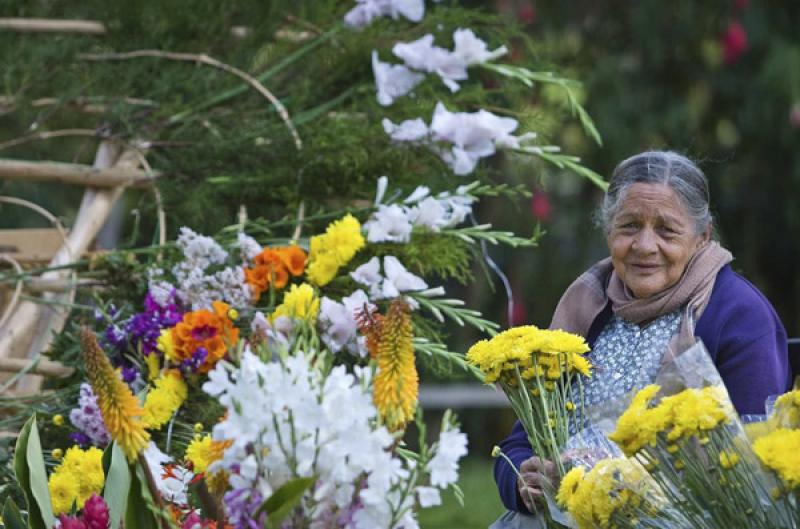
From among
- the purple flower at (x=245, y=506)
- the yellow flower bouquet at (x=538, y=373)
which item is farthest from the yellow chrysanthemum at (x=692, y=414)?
the purple flower at (x=245, y=506)

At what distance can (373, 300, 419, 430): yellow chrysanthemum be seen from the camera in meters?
1.66

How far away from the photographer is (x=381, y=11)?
3.89m

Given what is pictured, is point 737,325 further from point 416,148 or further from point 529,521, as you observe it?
point 416,148

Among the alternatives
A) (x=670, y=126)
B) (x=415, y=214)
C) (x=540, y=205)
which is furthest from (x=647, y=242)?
(x=670, y=126)

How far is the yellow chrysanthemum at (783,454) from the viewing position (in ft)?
5.28

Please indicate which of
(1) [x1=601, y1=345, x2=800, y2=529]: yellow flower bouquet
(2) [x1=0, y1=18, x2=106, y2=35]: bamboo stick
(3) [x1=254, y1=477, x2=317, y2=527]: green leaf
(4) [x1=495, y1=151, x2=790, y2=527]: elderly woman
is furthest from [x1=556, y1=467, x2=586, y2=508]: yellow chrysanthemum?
(2) [x1=0, y1=18, x2=106, y2=35]: bamboo stick

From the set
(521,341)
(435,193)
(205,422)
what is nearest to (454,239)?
(435,193)

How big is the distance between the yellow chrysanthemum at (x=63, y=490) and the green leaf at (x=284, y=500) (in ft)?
2.38

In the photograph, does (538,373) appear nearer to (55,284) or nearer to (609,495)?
(609,495)

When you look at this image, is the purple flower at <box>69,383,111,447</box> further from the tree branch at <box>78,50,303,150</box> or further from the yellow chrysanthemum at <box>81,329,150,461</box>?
the yellow chrysanthemum at <box>81,329,150,461</box>

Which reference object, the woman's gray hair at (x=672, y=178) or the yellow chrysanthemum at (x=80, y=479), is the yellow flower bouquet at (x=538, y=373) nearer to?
the woman's gray hair at (x=672, y=178)

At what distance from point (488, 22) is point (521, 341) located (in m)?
2.00

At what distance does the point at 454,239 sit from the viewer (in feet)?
11.3

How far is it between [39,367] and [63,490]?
101 centimetres
